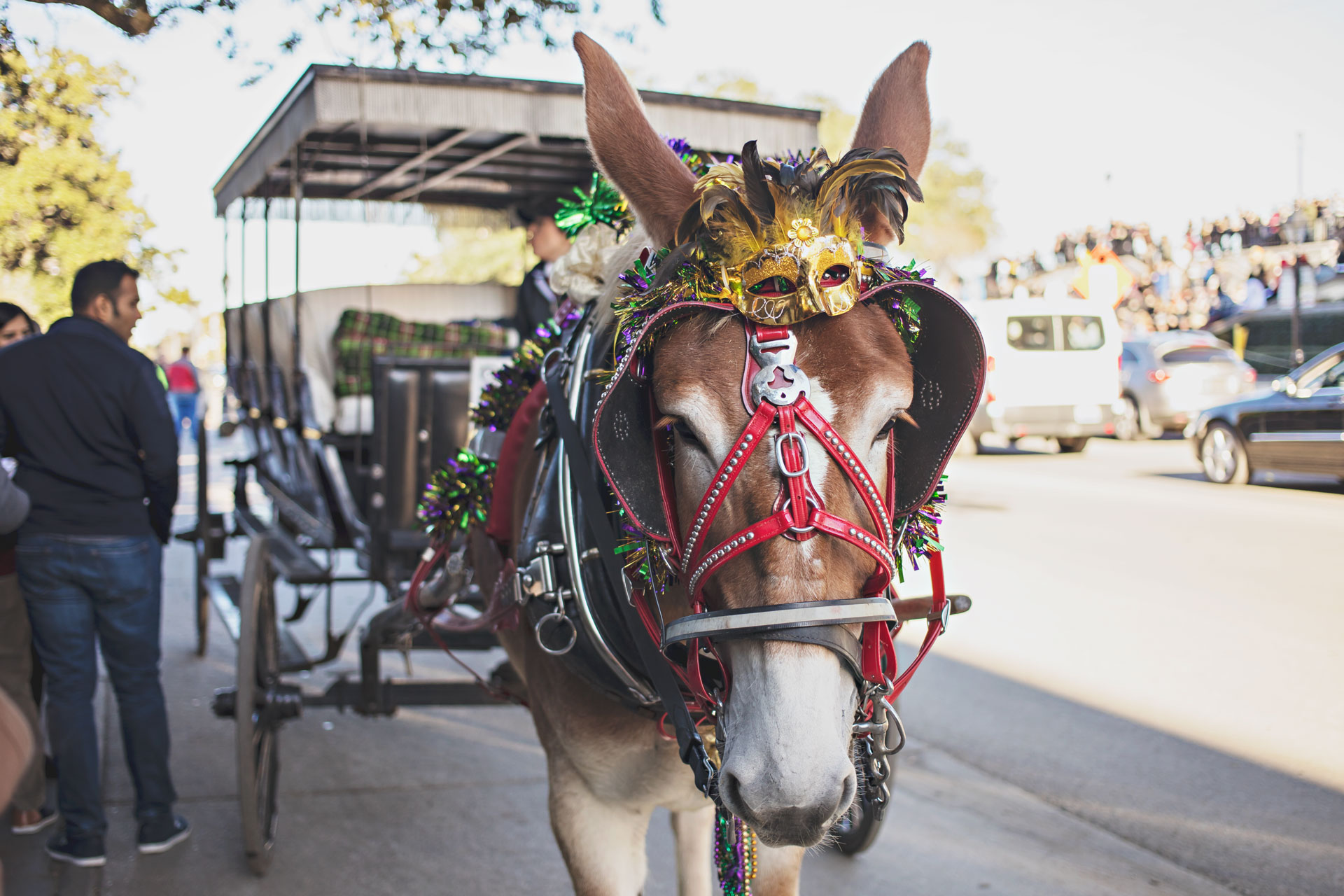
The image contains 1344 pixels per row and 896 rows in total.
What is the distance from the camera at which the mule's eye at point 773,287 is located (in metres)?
1.53

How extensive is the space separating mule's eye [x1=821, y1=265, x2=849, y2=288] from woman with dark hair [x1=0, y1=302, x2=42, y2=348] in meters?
3.74

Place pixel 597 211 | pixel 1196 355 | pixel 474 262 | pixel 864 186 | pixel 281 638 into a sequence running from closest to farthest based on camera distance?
pixel 864 186 < pixel 597 211 < pixel 281 638 < pixel 1196 355 < pixel 474 262

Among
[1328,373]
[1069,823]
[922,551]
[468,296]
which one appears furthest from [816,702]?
[1328,373]

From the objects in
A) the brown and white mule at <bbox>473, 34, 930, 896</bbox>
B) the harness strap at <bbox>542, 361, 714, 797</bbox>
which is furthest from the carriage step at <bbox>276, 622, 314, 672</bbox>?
the harness strap at <bbox>542, 361, 714, 797</bbox>

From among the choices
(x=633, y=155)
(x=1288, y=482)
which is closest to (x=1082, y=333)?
(x=1288, y=482)

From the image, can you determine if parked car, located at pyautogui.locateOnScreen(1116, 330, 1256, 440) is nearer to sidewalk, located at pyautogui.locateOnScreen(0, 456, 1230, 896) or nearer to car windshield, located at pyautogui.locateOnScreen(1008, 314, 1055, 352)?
car windshield, located at pyautogui.locateOnScreen(1008, 314, 1055, 352)

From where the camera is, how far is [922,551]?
174cm

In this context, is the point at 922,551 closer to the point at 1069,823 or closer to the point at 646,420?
the point at 646,420

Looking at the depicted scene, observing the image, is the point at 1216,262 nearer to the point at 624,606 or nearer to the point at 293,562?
the point at 293,562

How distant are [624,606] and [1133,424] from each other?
713 inches

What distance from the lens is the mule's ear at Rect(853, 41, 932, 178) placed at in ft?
6.32

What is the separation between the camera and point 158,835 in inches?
136

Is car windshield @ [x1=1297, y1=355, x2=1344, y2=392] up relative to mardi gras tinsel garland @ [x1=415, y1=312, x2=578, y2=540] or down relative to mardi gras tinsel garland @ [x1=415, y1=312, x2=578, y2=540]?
up

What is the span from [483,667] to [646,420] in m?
4.30
